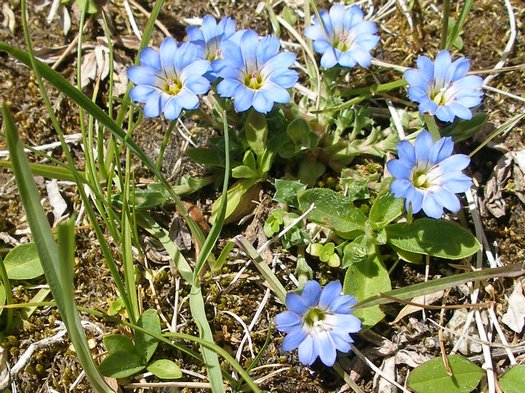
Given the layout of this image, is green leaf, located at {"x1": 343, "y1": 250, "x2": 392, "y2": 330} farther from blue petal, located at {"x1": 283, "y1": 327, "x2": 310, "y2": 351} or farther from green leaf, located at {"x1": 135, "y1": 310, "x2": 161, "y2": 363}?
green leaf, located at {"x1": 135, "y1": 310, "x2": 161, "y2": 363}

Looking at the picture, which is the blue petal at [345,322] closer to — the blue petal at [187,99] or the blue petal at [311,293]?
the blue petal at [311,293]

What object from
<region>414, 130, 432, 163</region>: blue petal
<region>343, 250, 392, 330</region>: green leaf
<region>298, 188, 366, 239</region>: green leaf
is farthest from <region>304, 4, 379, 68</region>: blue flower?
<region>343, 250, 392, 330</region>: green leaf

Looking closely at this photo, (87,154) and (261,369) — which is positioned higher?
(87,154)

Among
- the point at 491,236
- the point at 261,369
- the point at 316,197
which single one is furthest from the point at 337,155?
the point at 261,369

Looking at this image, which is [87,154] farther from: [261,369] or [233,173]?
[261,369]

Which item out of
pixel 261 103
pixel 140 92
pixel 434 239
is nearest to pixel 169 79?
pixel 140 92

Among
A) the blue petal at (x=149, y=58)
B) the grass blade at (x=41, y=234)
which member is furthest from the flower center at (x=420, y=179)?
the grass blade at (x=41, y=234)
